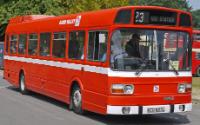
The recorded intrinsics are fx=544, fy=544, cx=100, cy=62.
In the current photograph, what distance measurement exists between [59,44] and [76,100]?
203cm

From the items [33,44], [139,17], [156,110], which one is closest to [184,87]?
[156,110]

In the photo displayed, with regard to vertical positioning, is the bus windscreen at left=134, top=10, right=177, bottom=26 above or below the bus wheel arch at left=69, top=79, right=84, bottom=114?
above

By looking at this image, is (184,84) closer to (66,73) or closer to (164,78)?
(164,78)

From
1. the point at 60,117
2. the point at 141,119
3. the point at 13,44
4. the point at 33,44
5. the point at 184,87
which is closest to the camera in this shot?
the point at 184,87

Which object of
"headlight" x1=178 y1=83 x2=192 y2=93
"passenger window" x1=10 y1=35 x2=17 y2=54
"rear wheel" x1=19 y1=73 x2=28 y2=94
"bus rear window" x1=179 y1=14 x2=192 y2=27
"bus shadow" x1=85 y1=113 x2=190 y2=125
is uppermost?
"bus rear window" x1=179 y1=14 x2=192 y2=27

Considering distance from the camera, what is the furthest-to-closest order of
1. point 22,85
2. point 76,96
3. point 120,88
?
point 22,85
point 76,96
point 120,88

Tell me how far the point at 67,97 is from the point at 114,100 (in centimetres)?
295

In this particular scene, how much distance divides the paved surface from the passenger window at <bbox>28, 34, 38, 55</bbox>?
2070 millimetres

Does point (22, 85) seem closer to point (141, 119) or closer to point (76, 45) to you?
point (76, 45)

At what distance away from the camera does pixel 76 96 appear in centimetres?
1377

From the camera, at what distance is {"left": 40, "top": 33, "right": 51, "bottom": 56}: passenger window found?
635 inches

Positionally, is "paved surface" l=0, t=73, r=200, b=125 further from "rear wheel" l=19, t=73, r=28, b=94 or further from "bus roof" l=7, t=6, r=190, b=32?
"rear wheel" l=19, t=73, r=28, b=94

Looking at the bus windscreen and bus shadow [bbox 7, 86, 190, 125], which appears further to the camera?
bus shadow [bbox 7, 86, 190, 125]

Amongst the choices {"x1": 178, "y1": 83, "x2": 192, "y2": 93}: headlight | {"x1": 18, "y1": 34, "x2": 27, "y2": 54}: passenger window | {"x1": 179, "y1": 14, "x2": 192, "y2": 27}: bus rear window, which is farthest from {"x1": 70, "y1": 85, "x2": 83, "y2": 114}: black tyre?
{"x1": 18, "y1": 34, "x2": 27, "y2": 54}: passenger window
